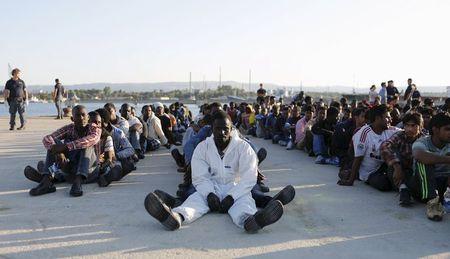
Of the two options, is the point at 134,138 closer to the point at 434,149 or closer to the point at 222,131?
the point at 222,131

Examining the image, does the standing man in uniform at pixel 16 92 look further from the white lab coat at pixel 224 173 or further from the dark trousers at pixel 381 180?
the dark trousers at pixel 381 180

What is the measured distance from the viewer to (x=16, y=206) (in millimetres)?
5211

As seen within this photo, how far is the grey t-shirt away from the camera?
4.88m

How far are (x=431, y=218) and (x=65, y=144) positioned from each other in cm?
444

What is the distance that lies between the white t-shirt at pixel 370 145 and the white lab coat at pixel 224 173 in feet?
5.95

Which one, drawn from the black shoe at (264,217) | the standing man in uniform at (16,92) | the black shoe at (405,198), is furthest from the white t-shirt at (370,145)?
the standing man in uniform at (16,92)

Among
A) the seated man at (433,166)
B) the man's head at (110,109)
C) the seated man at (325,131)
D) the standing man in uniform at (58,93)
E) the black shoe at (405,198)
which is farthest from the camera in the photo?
the standing man in uniform at (58,93)

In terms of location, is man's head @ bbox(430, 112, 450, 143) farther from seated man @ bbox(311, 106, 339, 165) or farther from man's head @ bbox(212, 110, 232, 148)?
seated man @ bbox(311, 106, 339, 165)

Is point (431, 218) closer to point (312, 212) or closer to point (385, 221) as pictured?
point (385, 221)

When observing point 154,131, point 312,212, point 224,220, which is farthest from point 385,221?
point 154,131

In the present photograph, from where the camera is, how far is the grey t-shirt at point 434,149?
488 centimetres

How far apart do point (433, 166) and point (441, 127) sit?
44 cm

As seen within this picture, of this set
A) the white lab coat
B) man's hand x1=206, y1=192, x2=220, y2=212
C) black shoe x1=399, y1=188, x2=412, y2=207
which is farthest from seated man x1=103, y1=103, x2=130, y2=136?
black shoe x1=399, y1=188, x2=412, y2=207

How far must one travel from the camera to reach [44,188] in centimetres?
582
